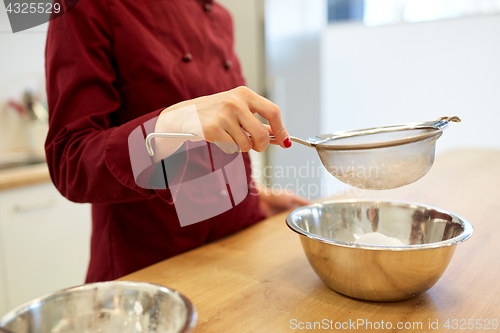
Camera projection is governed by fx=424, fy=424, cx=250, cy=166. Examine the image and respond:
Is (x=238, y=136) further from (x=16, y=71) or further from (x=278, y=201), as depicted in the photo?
(x=16, y=71)

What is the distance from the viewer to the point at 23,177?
152 cm

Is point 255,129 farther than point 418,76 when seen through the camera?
No

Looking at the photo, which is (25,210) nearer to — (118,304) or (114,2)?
(114,2)

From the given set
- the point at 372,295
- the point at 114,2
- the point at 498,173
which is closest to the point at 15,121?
the point at 114,2

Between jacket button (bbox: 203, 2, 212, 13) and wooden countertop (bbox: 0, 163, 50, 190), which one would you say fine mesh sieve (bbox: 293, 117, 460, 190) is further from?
wooden countertop (bbox: 0, 163, 50, 190)

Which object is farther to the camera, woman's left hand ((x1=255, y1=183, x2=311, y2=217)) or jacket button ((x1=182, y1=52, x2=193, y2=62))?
woman's left hand ((x1=255, y1=183, x2=311, y2=217))

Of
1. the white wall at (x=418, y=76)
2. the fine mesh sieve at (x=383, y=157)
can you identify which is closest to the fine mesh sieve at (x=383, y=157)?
the fine mesh sieve at (x=383, y=157)

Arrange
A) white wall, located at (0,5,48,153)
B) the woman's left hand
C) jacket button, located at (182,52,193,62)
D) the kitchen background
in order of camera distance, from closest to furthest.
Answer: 1. jacket button, located at (182,52,193,62)
2. the woman's left hand
3. the kitchen background
4. white wall, located at (0,5,48,153)

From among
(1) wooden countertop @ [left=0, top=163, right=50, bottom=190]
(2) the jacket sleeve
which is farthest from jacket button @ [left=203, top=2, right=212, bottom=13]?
(1) wooden countertop @ [left=0, top=163, right=50, bottom=190]

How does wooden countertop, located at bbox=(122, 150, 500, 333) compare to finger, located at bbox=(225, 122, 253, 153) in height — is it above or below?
below

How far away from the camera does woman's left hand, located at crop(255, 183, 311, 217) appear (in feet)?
3.63

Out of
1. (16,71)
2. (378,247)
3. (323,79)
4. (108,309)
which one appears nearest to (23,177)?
(16,71)

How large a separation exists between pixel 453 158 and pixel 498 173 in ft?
0.83

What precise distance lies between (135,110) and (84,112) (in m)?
0.12
